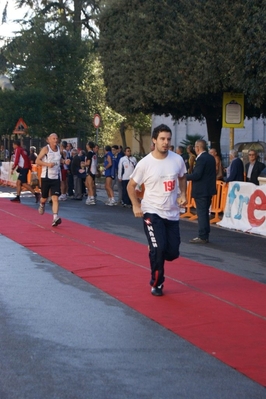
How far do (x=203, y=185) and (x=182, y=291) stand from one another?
541cm

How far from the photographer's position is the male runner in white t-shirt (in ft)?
29.9

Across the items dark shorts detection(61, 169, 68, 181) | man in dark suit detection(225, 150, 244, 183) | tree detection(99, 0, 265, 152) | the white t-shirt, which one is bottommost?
dark shorts detection(61, 169, 68, 181)

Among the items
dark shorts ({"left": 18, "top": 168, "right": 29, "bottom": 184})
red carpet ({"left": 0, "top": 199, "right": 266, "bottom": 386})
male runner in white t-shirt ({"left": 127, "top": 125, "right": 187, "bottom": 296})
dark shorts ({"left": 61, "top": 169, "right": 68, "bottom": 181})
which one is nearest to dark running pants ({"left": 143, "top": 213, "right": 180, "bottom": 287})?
male runner in white t-shirt ({"left": 127, "top": 125, "right": 187, "bottom": 296})

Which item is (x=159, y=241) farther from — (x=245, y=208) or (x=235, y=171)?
(x=235, y=171)

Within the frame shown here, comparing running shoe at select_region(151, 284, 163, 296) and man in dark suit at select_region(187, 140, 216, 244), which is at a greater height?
man in dark suit at select_region(187, 140, 216, 244)

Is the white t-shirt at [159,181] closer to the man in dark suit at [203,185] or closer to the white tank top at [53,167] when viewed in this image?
the man in dark suit at [203,185]

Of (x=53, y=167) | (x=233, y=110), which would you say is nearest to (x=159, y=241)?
(x=53, y=167)

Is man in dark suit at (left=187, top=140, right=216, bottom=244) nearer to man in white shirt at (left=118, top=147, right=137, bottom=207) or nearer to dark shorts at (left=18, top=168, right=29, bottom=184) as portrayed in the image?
man in white shirt at (left=118, top=147, right=137, bottom=207)

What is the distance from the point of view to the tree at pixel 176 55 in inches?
803

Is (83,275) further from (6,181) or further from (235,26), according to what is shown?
(6,181)

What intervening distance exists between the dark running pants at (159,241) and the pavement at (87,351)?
2.11 feet

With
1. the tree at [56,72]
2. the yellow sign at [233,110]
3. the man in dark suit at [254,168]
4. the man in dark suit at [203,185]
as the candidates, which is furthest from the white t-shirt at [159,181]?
the tree at [56,72]

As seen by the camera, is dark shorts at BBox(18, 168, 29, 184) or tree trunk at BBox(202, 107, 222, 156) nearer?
dark shorts at BBox(18, 168, 29, 184)

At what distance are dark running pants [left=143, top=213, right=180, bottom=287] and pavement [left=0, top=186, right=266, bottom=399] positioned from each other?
0.64 metres
